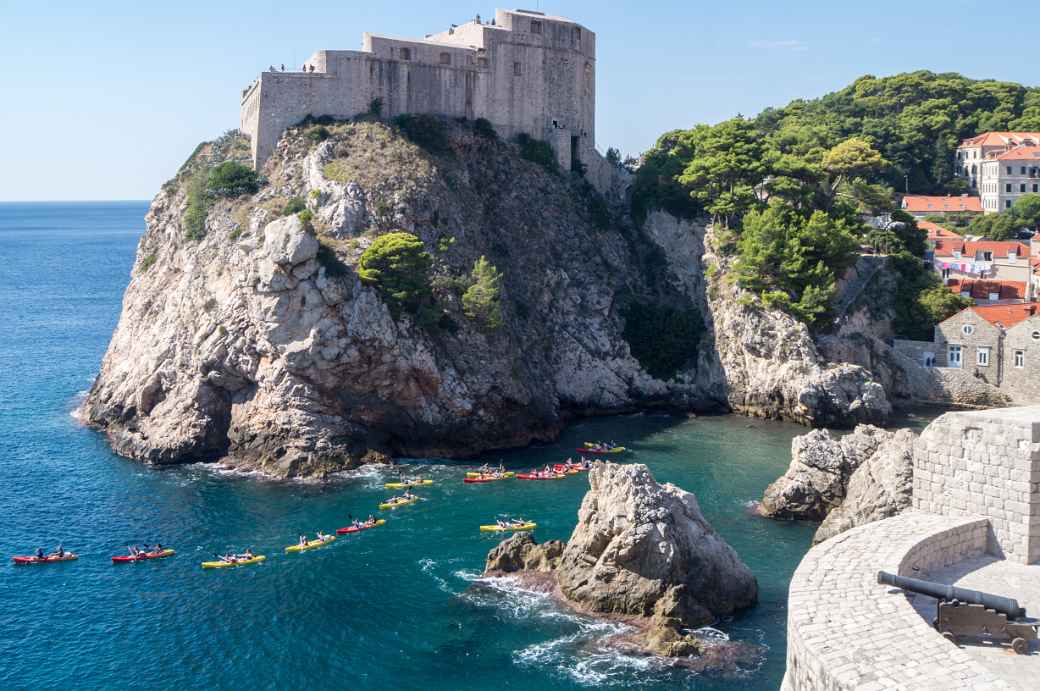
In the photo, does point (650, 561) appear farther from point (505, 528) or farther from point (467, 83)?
point (467, 83)

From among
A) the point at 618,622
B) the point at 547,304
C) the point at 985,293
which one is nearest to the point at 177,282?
the point at 547,304

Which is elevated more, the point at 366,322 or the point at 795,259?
the point at 795,259

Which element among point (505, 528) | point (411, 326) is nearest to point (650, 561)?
point (505, 528)

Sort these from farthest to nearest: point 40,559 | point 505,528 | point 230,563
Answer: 1. point 505,528
2. point 40,559
3. point 230,563

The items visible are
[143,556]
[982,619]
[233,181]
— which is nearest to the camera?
[982,619]

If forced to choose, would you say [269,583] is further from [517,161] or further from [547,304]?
[517,161]

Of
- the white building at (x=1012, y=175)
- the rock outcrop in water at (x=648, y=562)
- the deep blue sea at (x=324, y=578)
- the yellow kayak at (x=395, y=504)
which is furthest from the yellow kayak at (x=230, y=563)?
the white building at (x=1012, y=175)
